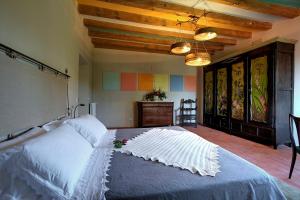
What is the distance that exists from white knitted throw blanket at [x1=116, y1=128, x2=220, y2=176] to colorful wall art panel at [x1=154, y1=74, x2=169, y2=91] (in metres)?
4.28

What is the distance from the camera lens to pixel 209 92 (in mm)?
5941

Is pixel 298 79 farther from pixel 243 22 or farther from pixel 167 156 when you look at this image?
pixel 167 156

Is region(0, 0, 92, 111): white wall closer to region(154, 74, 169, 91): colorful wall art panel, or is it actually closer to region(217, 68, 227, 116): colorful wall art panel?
region(154, 74, 169, 91): colorful wall art panel

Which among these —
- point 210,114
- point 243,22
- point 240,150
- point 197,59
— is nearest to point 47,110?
point 197,59

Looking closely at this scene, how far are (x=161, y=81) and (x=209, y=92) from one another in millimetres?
1691

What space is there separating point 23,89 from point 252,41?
5329mm

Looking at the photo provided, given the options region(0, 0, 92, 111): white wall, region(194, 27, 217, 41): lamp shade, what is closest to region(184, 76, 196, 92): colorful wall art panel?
region(194, 27, 217, 41): lamp shade

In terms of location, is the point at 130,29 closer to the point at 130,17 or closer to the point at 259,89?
the point at 130,17

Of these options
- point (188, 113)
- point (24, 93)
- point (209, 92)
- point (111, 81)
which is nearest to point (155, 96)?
point (188, 113)

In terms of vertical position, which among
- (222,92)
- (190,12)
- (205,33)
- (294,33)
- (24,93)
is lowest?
(24,93)

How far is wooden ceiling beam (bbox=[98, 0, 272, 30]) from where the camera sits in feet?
9.97

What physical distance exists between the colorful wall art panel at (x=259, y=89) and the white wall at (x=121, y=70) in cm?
279

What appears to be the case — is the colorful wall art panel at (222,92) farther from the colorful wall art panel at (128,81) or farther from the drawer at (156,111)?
the colorful wall art panel at (128,81)

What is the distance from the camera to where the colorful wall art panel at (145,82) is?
20.3 ft
